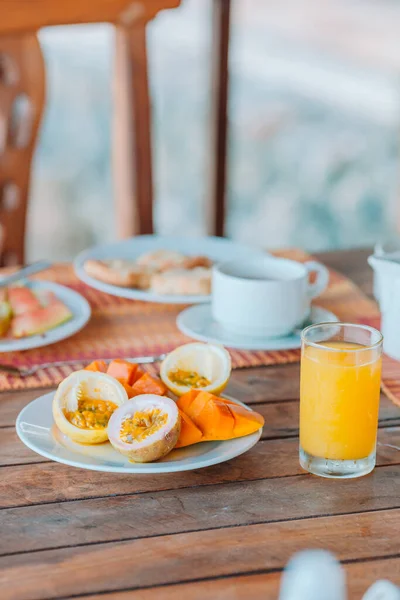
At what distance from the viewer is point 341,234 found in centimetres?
450

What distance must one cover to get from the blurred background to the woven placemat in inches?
94.3

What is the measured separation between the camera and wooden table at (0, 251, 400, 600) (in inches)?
27.3

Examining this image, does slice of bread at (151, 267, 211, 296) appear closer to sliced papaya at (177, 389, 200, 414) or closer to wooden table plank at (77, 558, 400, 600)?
sliced papaya at (177, 389, 200, 414)

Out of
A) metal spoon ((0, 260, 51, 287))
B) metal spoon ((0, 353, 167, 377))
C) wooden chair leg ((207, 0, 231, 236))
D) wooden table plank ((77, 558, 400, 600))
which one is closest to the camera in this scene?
wooden table plank ((77, 558, 400, 600))

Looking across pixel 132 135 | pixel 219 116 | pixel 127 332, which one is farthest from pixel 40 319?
pixel 219 116

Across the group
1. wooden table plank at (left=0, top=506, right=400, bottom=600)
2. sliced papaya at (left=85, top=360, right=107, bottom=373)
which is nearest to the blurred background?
sliced papaya at (left=85, top=360, right=107, bottom=373)

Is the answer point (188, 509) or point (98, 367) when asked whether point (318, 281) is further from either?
point (188, 509)

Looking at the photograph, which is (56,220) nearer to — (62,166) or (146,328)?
(62,166)

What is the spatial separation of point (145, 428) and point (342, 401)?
0.21 metres

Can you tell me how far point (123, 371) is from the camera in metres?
0.93

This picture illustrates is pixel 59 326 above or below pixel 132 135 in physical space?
below

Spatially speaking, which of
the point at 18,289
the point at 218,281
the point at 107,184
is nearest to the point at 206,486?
the point at 218,281

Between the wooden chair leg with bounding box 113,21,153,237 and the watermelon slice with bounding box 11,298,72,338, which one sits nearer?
the watermelon slice with bounding box 11,298,72,338

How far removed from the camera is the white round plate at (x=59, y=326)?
1.19m
